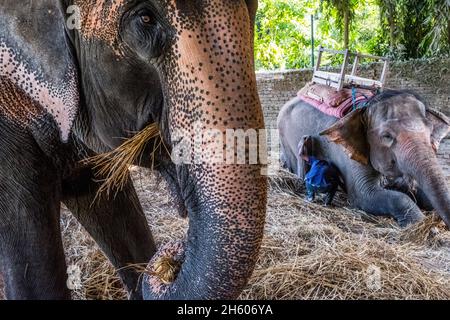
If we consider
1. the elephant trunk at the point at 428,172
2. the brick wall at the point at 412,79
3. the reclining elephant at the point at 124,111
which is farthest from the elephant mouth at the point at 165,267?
the brick wall at the point at 412,79

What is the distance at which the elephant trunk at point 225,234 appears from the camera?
3.31ft

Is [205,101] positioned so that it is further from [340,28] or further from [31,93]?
[340,28]

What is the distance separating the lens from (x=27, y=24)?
1.30 metres

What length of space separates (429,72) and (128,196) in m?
7.16

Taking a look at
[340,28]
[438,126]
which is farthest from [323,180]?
[340,28]

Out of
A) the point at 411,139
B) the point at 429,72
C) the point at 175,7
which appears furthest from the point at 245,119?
the point at 429,72

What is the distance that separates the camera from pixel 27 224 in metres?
1.44

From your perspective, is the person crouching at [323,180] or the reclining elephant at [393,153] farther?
the person crouching at [323,180]

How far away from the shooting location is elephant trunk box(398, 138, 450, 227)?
127 inches

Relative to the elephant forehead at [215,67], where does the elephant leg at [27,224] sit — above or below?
below

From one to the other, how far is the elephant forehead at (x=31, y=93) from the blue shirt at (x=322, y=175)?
345 centimetres

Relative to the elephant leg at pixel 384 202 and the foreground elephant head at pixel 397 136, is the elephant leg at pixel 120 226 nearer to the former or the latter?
the foreground elephant head at pixel 397 136

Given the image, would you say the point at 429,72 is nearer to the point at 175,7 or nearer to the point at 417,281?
the point at 417,281

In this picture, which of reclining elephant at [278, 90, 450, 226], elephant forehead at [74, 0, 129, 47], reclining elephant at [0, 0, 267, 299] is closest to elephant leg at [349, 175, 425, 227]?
reclining elephant at [278, 90, 450, 226]
